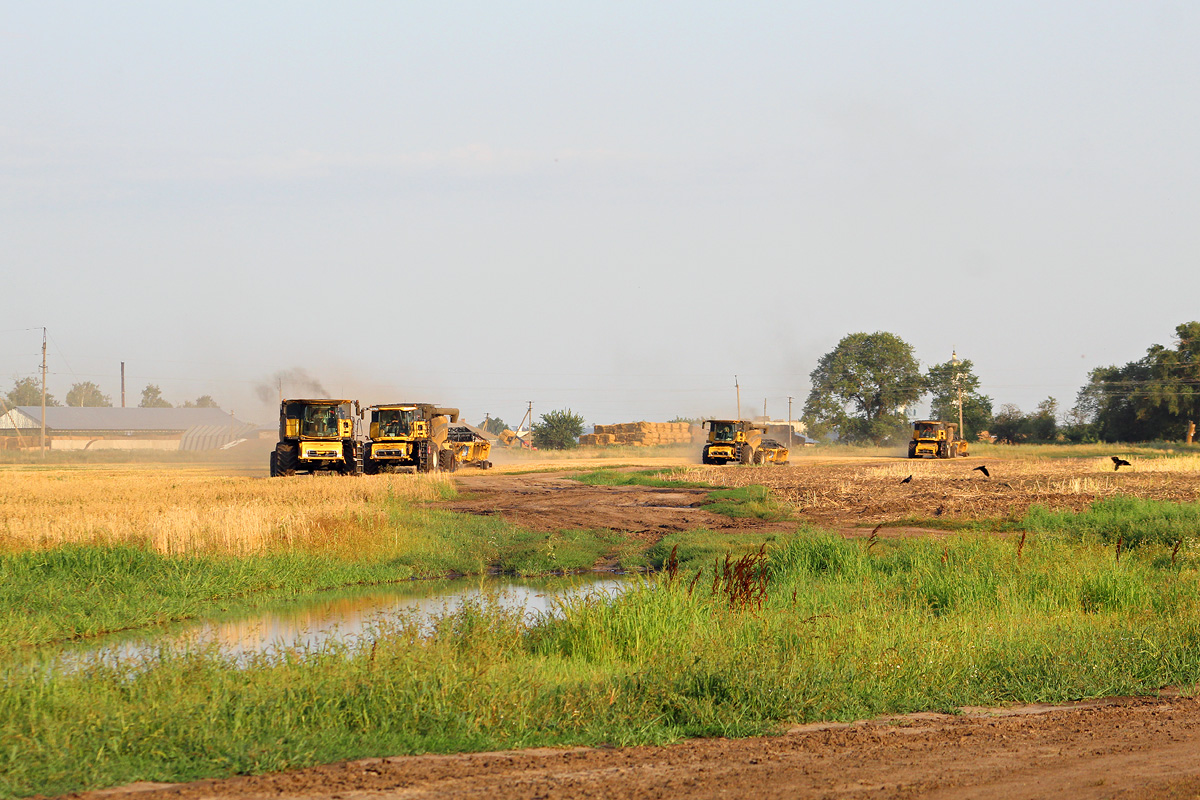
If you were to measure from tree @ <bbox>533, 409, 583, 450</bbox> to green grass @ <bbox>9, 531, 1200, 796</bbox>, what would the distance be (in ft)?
344

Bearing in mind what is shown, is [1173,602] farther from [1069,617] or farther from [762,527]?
[762,527]

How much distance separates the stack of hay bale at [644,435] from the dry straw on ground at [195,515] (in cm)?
7886

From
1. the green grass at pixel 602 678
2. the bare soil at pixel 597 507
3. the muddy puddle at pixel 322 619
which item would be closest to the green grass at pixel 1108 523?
the bare soil at pixel 597 507

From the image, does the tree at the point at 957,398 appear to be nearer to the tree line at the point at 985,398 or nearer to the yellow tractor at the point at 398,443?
the tree line at the point at 985,398

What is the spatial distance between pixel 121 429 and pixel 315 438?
8257 centimetres

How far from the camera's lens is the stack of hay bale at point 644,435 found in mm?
111750

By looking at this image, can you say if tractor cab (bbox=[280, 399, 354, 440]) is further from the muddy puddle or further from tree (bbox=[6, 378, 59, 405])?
tree (bbox=[6, 378, 59, 405])

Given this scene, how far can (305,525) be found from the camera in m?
21.5

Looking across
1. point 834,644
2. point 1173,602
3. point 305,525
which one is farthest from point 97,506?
point 1173,602

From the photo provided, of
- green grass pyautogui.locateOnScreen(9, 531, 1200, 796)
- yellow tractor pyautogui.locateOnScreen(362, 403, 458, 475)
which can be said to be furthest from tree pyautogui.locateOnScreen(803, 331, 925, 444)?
green grass pyautogui.locateOnScreen(9, 531, 1200, 796)

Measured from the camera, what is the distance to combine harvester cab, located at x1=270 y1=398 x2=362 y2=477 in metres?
42.2

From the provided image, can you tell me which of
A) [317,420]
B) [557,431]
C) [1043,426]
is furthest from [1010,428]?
[317,420]

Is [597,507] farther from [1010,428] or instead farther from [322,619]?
[1010,428]

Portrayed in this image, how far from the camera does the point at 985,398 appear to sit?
116 metres
